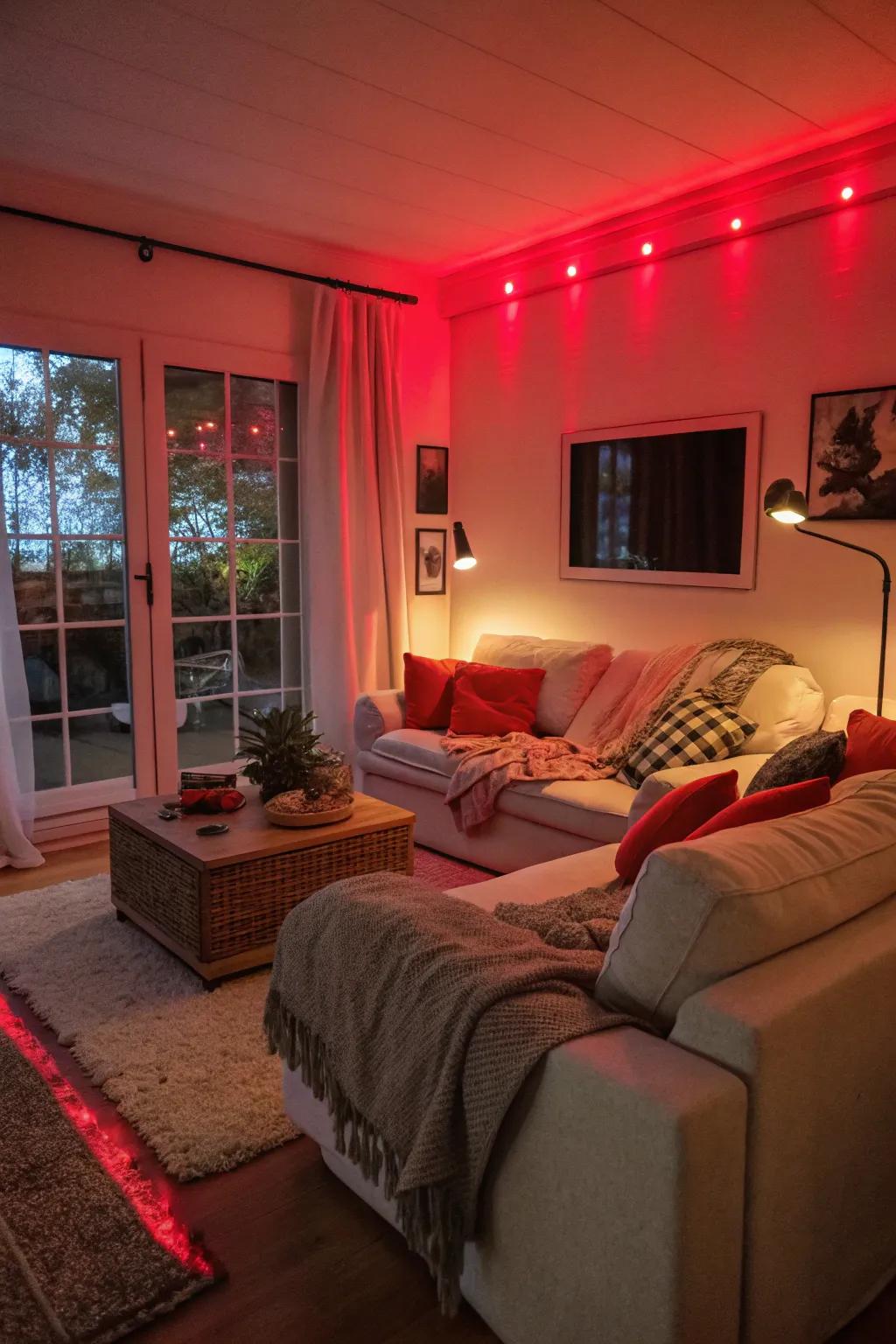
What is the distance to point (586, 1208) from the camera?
132 centimetres

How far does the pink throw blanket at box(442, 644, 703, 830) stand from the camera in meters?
3.62

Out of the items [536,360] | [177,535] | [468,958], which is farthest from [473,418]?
[468,958]

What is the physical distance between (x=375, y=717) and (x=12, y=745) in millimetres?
1525

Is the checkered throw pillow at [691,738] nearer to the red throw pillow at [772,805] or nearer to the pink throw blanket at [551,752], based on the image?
the pink throw blanket at [551,752]

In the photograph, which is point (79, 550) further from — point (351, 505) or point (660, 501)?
point (660, 501)

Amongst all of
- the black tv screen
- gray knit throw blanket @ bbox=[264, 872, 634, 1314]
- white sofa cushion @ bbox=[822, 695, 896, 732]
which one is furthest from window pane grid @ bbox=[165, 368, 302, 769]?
gray knit throw blanket @ bbox=[264, 872, 634, 1314]

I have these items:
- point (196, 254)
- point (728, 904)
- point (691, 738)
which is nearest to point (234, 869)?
point (691, 738)

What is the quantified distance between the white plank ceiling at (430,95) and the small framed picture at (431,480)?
1341mm

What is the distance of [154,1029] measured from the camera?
8.38 ft

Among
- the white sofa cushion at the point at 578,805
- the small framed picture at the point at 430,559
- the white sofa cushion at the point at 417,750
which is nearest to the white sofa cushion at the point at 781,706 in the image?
the white sofa cushion at the point at 578,805

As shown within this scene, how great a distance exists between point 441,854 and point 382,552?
1.77 metres

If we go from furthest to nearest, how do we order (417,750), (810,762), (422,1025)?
(417,750)
(810,762)
(422,1025)

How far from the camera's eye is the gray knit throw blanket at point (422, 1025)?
1.44m

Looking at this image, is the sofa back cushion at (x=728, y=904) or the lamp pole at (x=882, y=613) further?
the lamp pole at (x=882, y=613)
